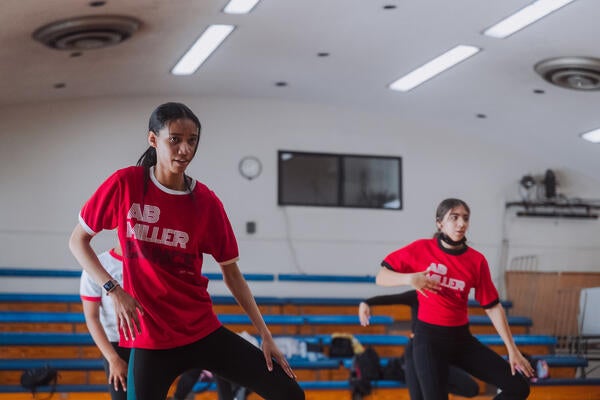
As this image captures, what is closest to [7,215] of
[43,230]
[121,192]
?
[43,230]

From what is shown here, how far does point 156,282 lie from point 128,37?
6.14m

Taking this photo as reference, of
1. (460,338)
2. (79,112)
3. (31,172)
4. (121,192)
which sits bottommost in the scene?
(460,338)

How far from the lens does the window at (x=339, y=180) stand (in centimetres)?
1280

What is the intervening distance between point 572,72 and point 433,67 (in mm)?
1697

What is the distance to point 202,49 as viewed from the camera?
990cm

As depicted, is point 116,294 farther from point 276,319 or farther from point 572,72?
point 276,319

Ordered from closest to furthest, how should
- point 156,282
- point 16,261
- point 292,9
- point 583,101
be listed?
1. point 156,282
2. point 292,9
3. point 583,101
4. point 16,261

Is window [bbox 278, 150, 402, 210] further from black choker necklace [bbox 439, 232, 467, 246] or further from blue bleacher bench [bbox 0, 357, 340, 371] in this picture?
black choker necklace [bbox 439, 232, 467, 246]

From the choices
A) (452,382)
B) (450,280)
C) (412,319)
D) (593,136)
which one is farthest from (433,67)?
(450,280)

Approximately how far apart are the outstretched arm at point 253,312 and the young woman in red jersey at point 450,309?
1.81 meters

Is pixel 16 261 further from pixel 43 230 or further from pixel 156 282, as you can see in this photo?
pixel 156 282

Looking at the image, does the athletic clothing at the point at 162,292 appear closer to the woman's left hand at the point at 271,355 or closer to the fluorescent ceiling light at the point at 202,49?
the woman's left hand at the point at 271,355

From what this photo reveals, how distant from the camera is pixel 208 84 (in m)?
11.8

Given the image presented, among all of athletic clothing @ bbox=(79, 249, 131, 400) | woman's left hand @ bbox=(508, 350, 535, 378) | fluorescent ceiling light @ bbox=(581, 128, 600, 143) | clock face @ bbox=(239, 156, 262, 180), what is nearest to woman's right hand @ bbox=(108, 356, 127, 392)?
athletic clothing @ bbox=(79, 249, 131, 400)
